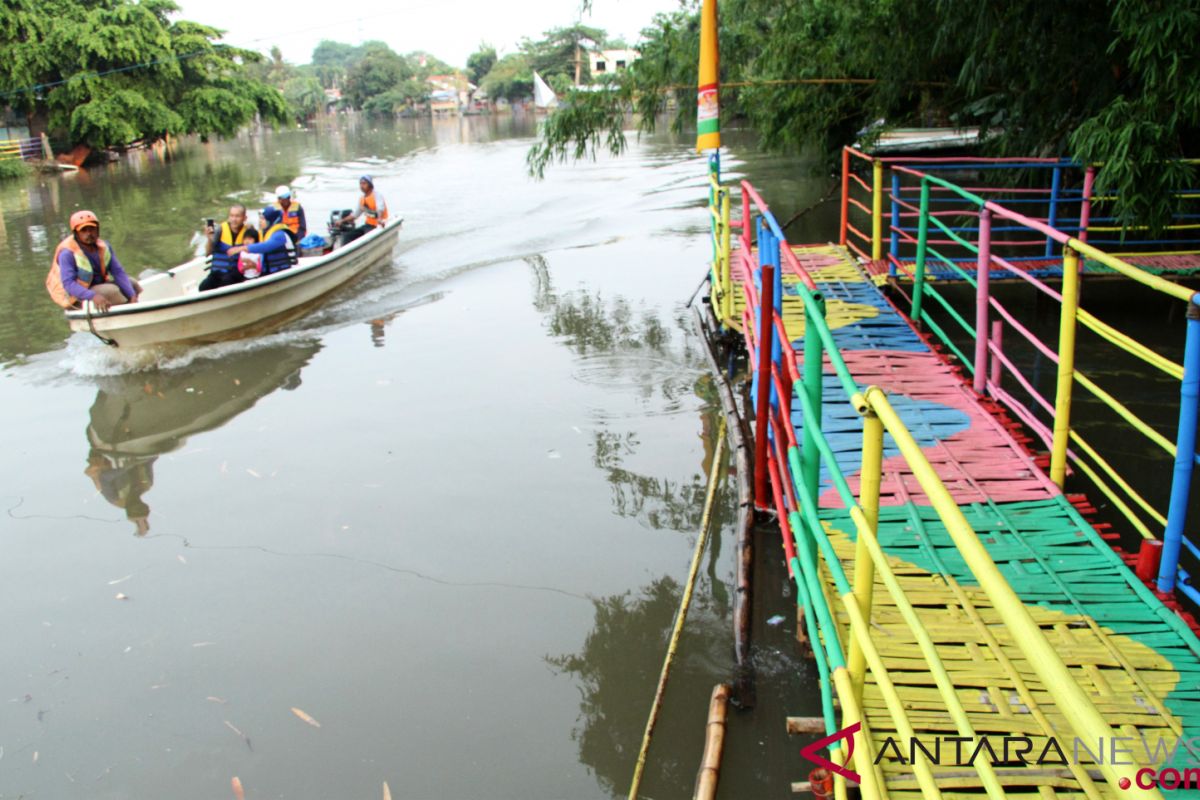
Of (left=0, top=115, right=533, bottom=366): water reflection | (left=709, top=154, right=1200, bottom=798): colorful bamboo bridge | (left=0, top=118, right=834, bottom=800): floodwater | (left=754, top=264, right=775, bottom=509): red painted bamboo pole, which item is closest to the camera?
(left=709, top=154, right=1200, bottom=798): colorful bamboo bridge

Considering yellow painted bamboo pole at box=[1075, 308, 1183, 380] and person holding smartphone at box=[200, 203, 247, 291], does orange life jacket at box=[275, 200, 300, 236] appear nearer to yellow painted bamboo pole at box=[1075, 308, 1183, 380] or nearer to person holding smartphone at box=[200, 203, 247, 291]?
person holding smartphone at box=[200, 203, 247, 291]

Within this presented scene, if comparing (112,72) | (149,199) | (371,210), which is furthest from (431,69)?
(371,210)

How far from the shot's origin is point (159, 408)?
885 cm

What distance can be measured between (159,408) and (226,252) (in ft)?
9.50

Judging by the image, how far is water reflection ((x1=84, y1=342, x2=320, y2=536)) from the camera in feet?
23.7

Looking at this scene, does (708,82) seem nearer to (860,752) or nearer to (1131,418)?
(1131,418)

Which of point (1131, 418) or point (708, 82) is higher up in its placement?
point (708, 82)

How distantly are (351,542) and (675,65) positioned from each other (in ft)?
28.5

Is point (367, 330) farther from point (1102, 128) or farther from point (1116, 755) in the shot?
point (1116, 755)

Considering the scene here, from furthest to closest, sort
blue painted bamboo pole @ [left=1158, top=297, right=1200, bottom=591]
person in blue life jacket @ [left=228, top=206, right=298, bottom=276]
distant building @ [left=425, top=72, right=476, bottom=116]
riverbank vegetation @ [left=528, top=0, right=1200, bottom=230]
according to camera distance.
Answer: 1. distant building @ [left=425, top=72, right=476, bottom=116]
2. person in blue life jacket @ [left=228, top=206, right=298, bottom=276]
3. riverbank vegetation @ [left=528, top=0, right=1200, bottom=230]
4. blue painted bamboo pole @ [left=1158, top=297, right=1200, bottom=591]

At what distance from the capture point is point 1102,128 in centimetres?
727

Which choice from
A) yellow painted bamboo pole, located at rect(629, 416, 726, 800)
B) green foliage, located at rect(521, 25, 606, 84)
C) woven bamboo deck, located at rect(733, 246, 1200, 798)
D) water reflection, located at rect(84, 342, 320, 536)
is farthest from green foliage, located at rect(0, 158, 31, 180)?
green foliage, located at rect(521, 25, 606, 84)

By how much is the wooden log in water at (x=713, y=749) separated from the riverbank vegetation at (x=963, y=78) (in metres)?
5.66

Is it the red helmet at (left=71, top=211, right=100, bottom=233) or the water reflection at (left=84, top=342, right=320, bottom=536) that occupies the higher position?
the red helmet at (left=71, top=211, right=100, bottom=233)
